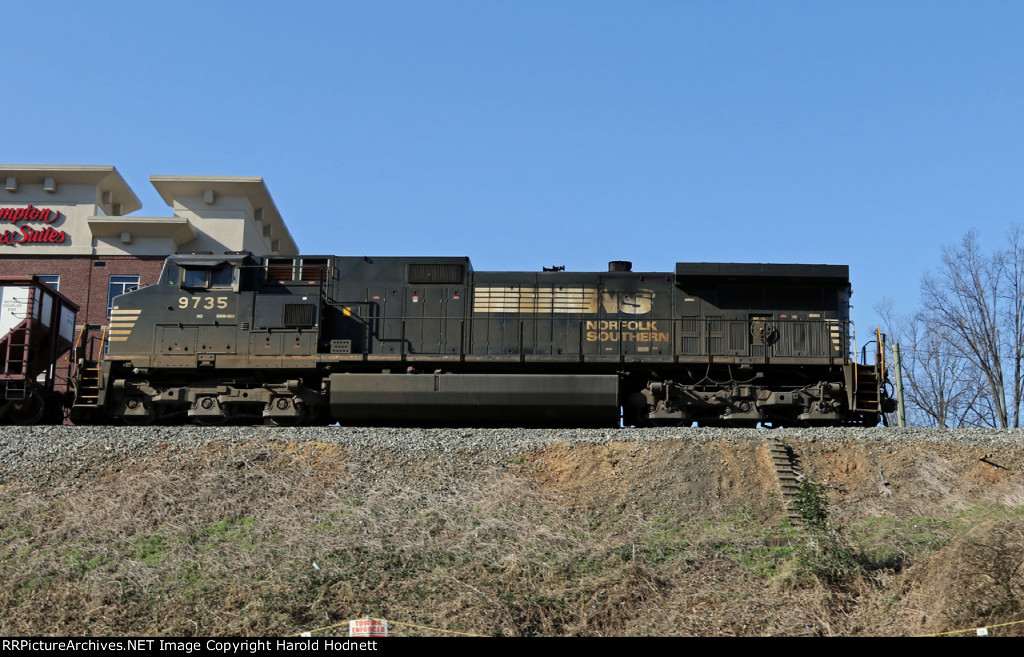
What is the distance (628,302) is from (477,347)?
9.85 feet

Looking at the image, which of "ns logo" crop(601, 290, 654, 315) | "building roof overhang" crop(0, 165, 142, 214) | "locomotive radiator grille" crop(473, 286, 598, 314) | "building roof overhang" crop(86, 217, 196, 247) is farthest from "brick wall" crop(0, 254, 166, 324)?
"ns logo" crop(601, 290, 654, 315)

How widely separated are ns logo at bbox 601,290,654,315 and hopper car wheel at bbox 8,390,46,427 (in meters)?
10.9

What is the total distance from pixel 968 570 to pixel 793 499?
3.45 meters

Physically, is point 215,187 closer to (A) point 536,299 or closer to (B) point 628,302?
(A) point 536,299

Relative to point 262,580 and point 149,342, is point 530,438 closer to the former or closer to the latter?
point 262,580

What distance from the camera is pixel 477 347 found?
17938mm

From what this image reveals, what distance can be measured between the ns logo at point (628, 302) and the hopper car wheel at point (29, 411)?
10.9 m

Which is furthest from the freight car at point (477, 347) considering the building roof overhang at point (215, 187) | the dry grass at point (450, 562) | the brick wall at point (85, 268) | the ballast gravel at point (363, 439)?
the building roof overhang at point (215, 187)

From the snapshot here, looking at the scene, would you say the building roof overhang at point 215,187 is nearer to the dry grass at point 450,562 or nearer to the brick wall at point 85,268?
the brick wall at point 85,268

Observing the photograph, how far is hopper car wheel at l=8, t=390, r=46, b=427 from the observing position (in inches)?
712

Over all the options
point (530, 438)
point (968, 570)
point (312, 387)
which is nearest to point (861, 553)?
point (968, 570)

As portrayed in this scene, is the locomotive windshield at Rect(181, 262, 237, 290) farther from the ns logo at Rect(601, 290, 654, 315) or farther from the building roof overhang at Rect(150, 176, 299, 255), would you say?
the building roof overhang at Rect(150, 176, 299, 255)

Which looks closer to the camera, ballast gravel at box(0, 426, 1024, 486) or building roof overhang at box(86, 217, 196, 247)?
ballast gravel at box(0, 426, 1024, 486)
